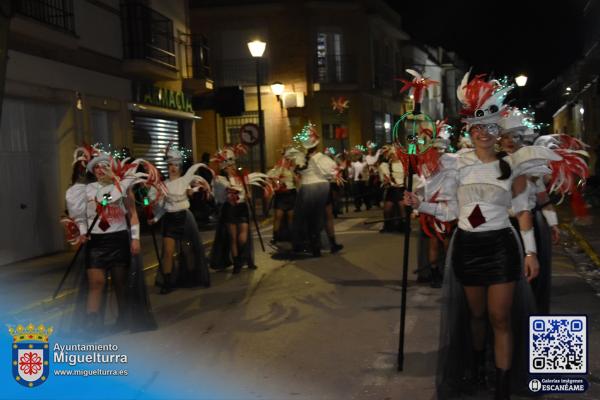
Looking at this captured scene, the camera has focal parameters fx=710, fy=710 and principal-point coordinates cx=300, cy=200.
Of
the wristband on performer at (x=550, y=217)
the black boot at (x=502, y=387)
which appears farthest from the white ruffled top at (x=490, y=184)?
the wristband on performer at (x=550, y=217)

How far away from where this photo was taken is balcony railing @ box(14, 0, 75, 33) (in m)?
12.9

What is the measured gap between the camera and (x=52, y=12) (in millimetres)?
13930

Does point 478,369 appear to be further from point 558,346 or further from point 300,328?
point 300,328

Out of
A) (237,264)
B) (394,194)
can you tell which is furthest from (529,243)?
(394,194)

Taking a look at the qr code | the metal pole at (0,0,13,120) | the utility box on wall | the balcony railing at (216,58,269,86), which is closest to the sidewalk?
the metal pole at (0,0,13,120)

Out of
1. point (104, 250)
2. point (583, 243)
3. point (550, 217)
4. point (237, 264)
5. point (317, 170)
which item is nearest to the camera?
point (550, 217)

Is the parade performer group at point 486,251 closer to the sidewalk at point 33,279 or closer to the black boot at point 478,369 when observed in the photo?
the black boot at point 478,369

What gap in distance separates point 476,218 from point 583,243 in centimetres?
907

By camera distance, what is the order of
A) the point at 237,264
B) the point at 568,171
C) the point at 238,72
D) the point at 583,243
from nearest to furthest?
the point at 568,171, the point at 237,264, the point at 583,243, the point at 238,72

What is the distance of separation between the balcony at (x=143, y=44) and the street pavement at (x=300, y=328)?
21.6 ft

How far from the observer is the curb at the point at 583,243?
1106 centimetres

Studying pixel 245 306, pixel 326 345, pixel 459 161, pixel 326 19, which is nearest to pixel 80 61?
pixel 245 306

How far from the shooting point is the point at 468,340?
5.04m

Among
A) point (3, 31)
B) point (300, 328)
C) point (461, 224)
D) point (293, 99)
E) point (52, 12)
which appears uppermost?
point (52, 12)
